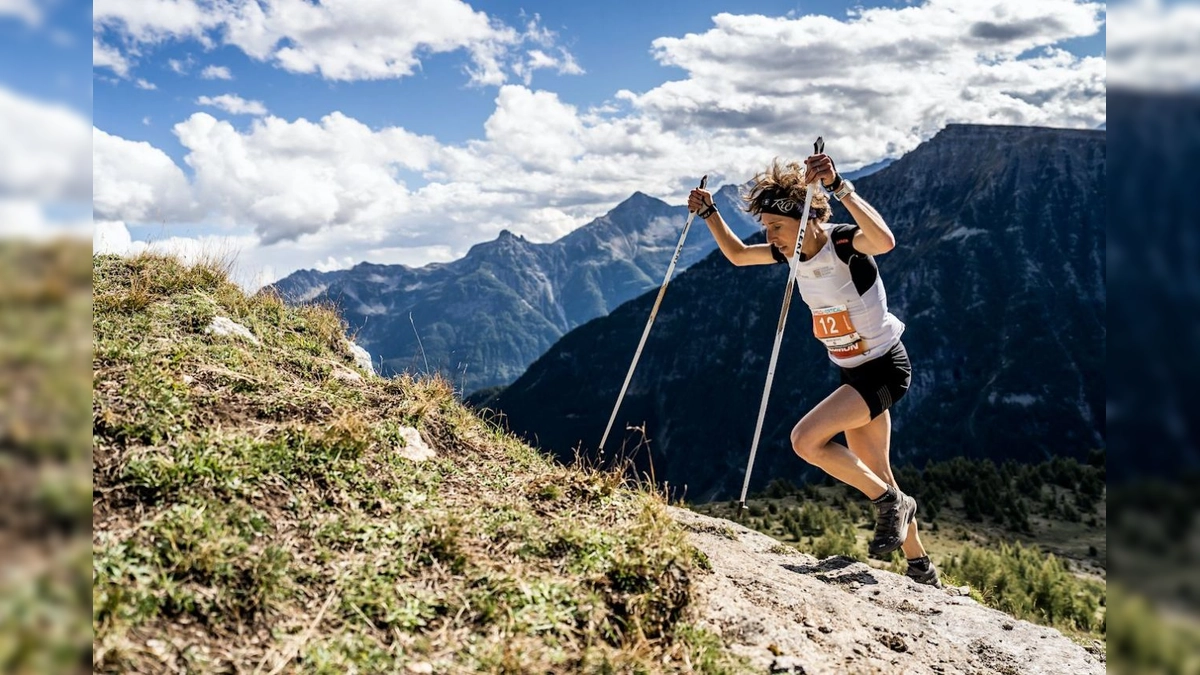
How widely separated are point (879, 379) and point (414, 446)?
159 inches

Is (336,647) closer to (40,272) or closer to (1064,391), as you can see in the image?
(40,272)

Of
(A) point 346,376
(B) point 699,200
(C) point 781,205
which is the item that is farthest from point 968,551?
(A) point 346,376

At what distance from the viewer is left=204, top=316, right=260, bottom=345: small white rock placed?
8.03 metres

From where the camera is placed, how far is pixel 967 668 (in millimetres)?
5598

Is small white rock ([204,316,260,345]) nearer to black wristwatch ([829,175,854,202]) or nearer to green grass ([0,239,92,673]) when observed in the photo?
black wristwatch ([829,175,854,202])

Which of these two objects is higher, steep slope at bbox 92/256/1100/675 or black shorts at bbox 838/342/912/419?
black shorts at bbox 838/342/912/419

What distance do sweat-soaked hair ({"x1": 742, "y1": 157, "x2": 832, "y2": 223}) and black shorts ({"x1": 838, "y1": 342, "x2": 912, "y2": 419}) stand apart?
1.40m

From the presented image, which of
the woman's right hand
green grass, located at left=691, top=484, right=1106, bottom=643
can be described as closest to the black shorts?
green grass, located at left=691, top=484, right=1106, bottom=643

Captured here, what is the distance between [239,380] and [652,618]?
3942 mm

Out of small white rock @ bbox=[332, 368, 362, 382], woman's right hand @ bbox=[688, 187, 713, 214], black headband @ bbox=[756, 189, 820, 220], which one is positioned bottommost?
small white rock @ bbox=[332, 368, 362, 382]

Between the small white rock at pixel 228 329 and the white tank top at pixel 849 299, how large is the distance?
5631 mm

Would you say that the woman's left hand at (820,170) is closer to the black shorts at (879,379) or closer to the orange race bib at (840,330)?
the orange race bib at (840,330)

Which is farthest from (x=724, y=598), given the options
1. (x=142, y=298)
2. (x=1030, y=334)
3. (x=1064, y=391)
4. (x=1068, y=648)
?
(x=1030, y=334)

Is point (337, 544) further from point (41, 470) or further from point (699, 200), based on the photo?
point (699, 200)
